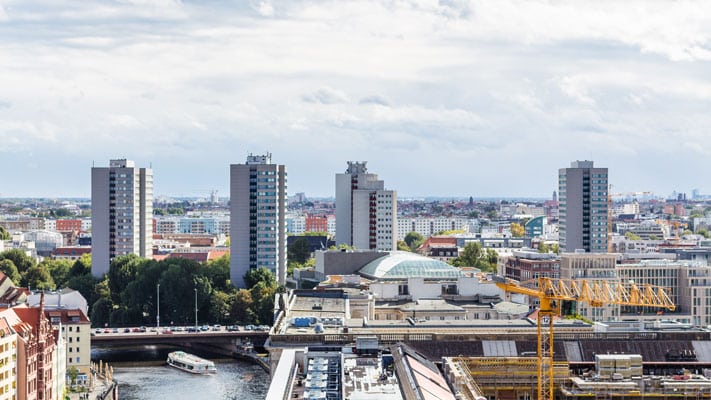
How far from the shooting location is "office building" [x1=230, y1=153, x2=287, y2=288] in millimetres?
152250

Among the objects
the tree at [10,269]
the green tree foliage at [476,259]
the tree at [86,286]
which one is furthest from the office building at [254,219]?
the tree at [10,269]

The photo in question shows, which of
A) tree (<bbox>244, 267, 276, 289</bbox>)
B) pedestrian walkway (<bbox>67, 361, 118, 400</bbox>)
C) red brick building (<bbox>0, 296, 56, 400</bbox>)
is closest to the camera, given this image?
red brick building (<bbox>0, 296, 56, 400</bbox>)

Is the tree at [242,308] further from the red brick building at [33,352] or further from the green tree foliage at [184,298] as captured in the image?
the red brick building at [33,352]

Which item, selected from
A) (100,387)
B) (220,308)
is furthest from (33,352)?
(220,308)

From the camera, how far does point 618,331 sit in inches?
2908

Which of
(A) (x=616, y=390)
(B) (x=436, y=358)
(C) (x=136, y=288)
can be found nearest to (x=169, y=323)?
(C) (x=136, y=288)

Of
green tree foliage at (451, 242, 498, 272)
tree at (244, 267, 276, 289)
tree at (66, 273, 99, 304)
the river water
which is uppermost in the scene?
green tree foliage at (451, 242, 498, 272)

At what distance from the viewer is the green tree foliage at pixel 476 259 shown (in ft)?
548

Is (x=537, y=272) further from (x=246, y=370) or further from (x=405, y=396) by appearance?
(x=405, y=396)

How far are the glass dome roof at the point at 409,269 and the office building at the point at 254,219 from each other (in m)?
30.9

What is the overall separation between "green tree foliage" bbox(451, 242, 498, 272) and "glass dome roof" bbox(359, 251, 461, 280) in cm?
4348

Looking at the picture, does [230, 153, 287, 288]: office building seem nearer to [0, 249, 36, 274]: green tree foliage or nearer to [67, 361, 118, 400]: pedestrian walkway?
[0, 249, 36, 274]: green tree foliage

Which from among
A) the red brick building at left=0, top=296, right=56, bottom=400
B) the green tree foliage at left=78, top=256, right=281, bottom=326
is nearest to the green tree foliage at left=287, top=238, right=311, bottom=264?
the green tree foliage at left=78, top=256, right=281, bottom=326

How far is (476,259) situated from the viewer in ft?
556
